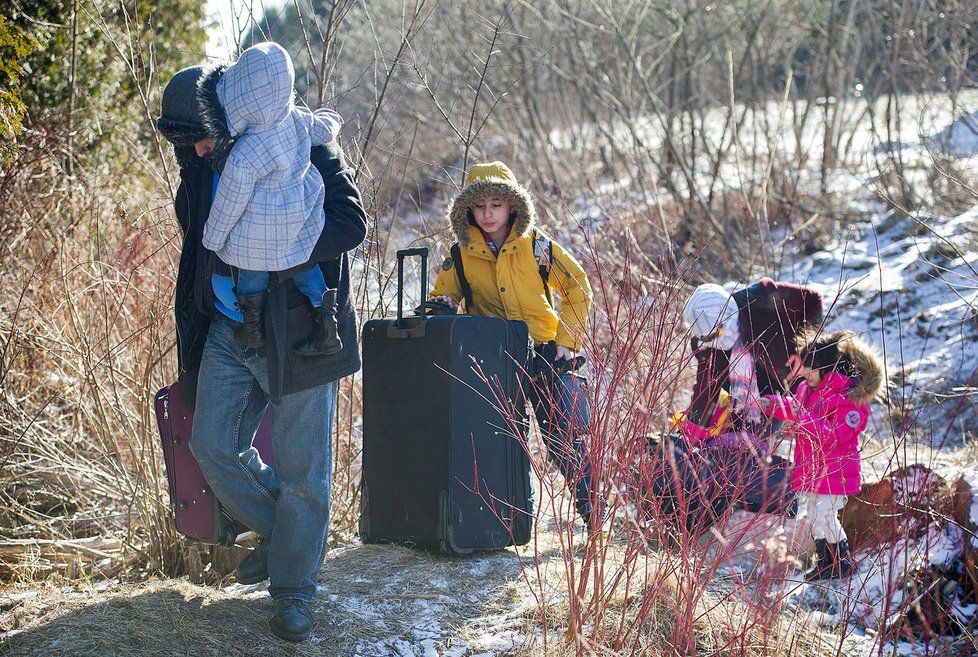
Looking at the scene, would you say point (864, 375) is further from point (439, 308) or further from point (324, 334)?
point (324, 334)

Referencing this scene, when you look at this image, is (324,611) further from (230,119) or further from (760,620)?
(230,119)

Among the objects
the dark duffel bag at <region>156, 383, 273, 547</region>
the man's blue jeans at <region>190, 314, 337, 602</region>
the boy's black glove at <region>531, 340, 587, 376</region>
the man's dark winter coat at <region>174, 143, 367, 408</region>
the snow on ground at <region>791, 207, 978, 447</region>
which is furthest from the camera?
the snow on ground at <region>791, 207, 978, 447</region>

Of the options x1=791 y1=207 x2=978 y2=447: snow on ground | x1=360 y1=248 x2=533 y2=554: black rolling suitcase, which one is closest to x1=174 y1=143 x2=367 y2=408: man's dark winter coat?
x1=360 y1=248 x2=533 y2=554: black rolling suitcase

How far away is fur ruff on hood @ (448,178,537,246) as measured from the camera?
147 inches

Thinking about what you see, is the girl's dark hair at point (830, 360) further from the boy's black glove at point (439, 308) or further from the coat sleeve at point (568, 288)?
the boy's black glove at point (439, 308)

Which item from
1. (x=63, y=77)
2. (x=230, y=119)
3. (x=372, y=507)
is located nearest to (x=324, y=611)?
(x=372, y=507)

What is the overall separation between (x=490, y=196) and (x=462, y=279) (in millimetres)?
382

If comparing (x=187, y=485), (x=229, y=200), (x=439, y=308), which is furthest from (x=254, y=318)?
(x=439, y=308)

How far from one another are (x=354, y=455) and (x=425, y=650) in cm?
129

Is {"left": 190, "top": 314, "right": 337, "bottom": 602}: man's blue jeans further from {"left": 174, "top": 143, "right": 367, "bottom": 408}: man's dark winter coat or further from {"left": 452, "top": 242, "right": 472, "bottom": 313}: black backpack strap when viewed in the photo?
{"left": 452, "top": 242, "right": 472, "bottom": 313}: black backpack strap

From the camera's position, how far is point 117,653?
2598 millimetres

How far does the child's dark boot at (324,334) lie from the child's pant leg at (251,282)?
17 cm

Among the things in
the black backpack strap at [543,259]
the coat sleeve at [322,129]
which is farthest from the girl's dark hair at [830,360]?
the coat sleeve at [322,129]

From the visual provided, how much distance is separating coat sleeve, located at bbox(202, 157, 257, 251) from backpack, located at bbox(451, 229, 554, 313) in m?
1.50
